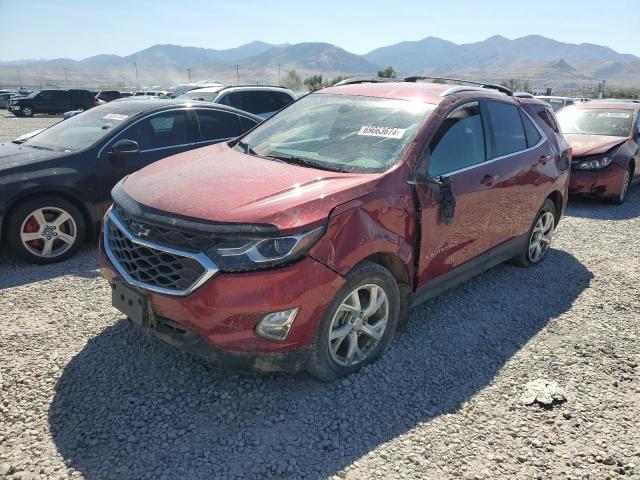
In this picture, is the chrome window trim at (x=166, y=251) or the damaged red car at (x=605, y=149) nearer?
the chrome window trim at (x=166, y=251)

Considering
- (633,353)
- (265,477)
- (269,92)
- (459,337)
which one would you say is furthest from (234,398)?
(269,92)

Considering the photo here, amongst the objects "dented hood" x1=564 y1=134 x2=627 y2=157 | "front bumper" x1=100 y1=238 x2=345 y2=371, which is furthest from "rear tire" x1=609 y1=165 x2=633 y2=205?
"front bumper" x1=100 y1=238 x2=345 y2=371

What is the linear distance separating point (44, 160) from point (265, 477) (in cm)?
403

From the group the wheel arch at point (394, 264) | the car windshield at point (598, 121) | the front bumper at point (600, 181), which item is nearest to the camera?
the wheel arch at point (394, 264)

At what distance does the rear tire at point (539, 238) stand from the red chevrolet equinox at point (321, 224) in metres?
0.68

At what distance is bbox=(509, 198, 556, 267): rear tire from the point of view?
5.12 m

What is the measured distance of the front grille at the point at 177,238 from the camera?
269 cm

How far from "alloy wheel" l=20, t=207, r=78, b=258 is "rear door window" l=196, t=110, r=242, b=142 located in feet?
6.13

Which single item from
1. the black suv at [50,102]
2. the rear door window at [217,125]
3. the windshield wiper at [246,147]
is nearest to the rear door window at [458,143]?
the windshield wiper at [246,147]

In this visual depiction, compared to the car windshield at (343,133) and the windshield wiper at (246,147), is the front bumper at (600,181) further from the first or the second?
the windshield wiper at (246,147)

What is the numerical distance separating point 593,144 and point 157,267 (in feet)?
25.8

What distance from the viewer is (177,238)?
2764 millimetres

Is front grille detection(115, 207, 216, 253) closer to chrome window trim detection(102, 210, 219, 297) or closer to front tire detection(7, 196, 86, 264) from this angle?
chrome window trim detection(102, 210, 219, 297)

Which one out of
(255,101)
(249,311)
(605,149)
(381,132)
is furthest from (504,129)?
(255,101)
